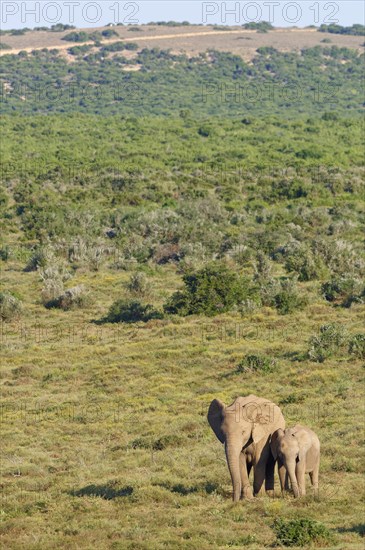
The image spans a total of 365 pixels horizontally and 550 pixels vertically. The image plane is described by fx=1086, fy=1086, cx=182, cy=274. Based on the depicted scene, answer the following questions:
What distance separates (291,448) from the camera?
55.5 ft

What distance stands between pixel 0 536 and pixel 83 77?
433 feet

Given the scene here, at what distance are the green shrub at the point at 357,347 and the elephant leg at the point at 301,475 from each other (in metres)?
11.3

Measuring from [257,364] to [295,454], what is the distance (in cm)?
1070

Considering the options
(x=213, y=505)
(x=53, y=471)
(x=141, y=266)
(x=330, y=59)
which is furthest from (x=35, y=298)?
(x=330, y=59)

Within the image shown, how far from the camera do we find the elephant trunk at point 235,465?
663 inches

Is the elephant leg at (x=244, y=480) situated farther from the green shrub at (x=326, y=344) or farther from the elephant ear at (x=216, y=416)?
the green shrub at (x=326, y=344)

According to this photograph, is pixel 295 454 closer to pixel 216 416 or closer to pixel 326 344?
pixel 216 416

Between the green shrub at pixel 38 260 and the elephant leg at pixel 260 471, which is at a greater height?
the elephant leg at pixel 260 471

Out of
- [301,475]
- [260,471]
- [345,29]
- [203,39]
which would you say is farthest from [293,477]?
[345,29]

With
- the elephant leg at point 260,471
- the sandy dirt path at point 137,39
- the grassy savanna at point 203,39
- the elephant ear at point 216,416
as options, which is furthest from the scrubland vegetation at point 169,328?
the grassy savanna at point 203,39

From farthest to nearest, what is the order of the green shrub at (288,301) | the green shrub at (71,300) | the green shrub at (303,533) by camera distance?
the green shrub at (71,300)
the green shrub at (288,301)
the green shrub at (303,533)

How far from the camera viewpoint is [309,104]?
433 feet

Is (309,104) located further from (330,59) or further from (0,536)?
(0,536)

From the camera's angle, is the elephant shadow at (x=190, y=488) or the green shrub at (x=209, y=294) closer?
the elephant shadow at (x=190, y=488)
